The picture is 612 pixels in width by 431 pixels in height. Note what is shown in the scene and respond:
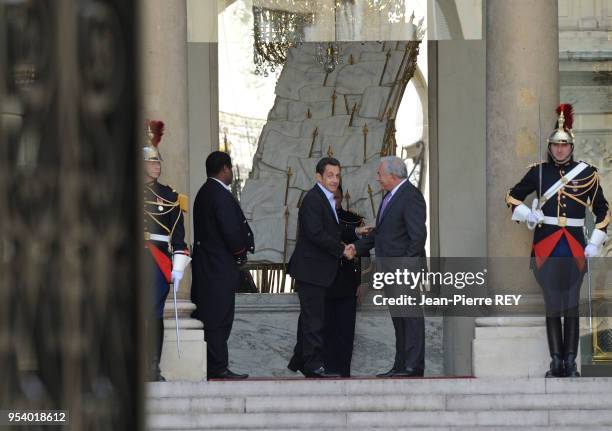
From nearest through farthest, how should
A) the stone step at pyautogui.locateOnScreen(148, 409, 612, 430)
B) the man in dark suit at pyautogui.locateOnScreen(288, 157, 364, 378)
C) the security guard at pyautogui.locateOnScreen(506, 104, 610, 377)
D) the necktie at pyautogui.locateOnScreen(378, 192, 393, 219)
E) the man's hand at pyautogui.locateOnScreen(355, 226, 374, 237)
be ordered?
the stone step at pyautogui.locateOnScreen(148, 409, 612, 430) → the security guard at pyautogui.locateOnScreen(506, 104, 610, 377) → the man in dark suit at pyautogui.locateOnScreen(288, 157, 364, 378) → the necktie at pyautogui.locateOnScreen(378, 192, 393, 219) → the man's hand at pyautogui.locateOnScreen(355, 226, 374, 237)

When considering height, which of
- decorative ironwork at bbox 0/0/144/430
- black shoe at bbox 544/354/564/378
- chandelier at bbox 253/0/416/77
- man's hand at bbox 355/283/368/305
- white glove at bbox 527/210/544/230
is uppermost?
chandelier at bbox 253/0/416/77

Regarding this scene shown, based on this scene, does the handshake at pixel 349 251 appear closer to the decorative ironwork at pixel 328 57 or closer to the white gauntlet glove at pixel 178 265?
the white gauntlet glove at pixel 178 265

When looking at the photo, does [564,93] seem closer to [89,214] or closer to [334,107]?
[334,107]

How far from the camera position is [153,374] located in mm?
11000

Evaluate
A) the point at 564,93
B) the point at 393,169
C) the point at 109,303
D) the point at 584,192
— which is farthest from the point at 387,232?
the point at 109,303

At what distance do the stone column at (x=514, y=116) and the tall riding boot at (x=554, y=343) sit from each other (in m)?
0.33

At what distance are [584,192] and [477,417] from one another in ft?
6.07

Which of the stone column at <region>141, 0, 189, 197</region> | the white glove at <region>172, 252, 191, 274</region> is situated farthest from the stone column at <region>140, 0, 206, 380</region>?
the white glove at <region>172, 252, 191, 274</region>

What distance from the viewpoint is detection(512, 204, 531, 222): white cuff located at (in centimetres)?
1133

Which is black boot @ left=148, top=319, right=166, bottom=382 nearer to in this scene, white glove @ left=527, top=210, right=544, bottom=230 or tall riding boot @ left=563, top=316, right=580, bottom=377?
white glove @ left=527, top=210, right=544, bottom=230

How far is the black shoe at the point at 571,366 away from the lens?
36.0 feet

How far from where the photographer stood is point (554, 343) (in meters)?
11.1

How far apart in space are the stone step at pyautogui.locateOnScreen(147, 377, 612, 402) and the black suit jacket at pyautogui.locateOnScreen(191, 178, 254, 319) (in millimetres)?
841

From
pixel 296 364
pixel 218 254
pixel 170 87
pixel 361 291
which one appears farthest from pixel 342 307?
pixel 170 87
